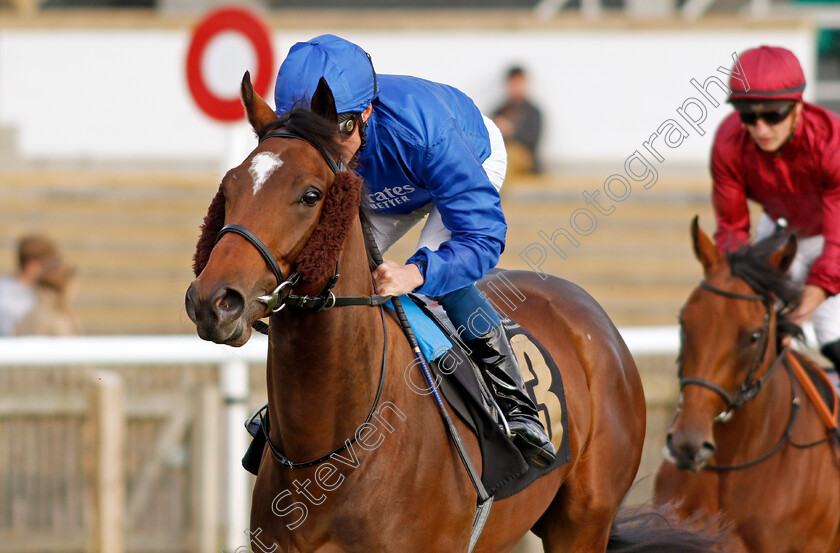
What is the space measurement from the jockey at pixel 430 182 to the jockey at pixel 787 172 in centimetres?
158

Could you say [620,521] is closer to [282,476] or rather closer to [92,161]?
[282,476]

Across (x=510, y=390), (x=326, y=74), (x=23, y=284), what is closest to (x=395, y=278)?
(x=326, y=74)

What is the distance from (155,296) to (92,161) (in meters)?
1.66

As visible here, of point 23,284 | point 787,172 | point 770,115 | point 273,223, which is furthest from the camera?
point 23,284

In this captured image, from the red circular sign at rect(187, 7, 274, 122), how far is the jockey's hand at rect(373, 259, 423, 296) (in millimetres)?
2642

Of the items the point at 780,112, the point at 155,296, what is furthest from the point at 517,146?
the point at 780,112

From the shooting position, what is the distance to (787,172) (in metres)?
4.79

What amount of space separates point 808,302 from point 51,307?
4446 millimetres

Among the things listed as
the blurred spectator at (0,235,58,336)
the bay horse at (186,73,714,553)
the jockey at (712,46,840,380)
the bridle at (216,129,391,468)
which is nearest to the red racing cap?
the jockey at (712,46,840,380)

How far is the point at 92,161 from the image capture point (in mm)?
10297

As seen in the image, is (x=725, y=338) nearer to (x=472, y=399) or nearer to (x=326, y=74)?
(x=472, y=399)

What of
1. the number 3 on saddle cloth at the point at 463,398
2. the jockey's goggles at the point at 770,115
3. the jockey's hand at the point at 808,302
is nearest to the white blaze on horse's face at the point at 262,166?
the number 3 on saddle cloth at the point at 463,398

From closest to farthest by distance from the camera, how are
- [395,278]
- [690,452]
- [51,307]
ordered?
[395,278]
[690,452]
[51,307]

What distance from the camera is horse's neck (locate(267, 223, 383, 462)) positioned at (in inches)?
107
